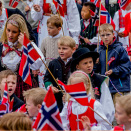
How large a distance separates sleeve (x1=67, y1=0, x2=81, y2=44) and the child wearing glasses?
1477 mm

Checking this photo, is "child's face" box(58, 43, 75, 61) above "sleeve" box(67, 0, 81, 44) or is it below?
below

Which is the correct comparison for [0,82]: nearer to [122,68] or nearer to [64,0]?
[122,68]

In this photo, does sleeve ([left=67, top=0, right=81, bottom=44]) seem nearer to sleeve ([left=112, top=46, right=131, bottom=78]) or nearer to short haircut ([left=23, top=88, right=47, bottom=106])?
sleeve ([left=112, top=46, right=131, bottom=78])

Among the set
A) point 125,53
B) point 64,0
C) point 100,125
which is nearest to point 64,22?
point 64,0

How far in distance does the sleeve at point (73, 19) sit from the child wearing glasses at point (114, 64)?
1.48 meters

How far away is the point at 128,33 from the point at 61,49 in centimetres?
228

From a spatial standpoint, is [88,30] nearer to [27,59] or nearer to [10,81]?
[27,59]

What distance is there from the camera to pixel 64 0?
9.45 m

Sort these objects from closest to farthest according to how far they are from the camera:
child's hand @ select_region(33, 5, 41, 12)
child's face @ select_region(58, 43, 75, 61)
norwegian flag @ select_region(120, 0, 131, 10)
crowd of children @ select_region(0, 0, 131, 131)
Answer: crowd of children @ select_region(0, 0, 131, 131) < child's face @ select_region(58, 43, 75, 61) < child's hand @ select_region(33, 5, 41, 12) < norwegian flag @ select_region(120, 0, 131, 10)

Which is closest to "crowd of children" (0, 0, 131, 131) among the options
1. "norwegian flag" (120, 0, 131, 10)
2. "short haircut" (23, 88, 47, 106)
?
"short haircut" (23, 88, 47, 106)

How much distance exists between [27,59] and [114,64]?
1945 millimetres

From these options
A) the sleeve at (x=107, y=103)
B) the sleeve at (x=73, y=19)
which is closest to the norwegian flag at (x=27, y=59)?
the sleeve at (x=107, y=103)

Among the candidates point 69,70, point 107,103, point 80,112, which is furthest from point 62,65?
point 80,112

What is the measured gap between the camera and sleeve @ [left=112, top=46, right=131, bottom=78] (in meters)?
7.68
